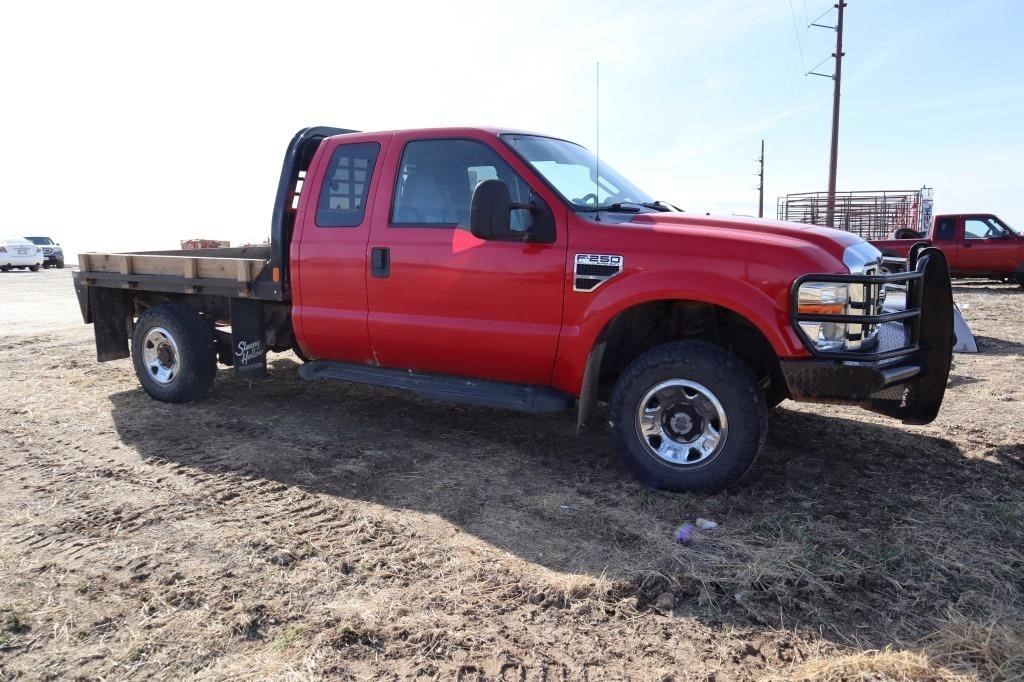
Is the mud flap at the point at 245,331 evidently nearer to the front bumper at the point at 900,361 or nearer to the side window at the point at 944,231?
the front bumper at the point at 900,361

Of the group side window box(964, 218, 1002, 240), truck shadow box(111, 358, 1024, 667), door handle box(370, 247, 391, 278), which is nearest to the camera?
truck shadow box(111, 358, 1024, 667)

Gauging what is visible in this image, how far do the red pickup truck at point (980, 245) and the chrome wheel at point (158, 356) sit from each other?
16.4 metres

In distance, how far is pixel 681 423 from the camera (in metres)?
A: 4.05

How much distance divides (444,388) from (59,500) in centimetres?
222

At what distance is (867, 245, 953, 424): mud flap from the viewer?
414cm

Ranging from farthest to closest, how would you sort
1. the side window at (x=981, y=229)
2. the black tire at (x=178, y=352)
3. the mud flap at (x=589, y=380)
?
the side window at (x=981, y=229)
the black tire at (x=178, y=352)
the mud flap at (x=589, y=380)

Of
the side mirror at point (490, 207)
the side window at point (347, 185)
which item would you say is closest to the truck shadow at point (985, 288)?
the side window at point (347, 185)

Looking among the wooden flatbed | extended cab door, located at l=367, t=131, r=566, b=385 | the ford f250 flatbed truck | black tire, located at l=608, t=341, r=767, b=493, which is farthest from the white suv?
black tire, located at l=608, t=341, r=767, b=493

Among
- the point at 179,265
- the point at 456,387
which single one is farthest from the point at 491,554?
the point at 179,265

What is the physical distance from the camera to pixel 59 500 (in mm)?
4062

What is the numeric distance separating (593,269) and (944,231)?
16.4 metres

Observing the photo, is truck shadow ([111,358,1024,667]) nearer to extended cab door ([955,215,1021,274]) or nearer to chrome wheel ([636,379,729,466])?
chrome wheel ([636,379,729,466])

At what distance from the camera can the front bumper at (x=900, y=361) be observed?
3.67 meters

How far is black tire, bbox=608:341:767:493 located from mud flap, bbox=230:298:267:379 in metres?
3.14
